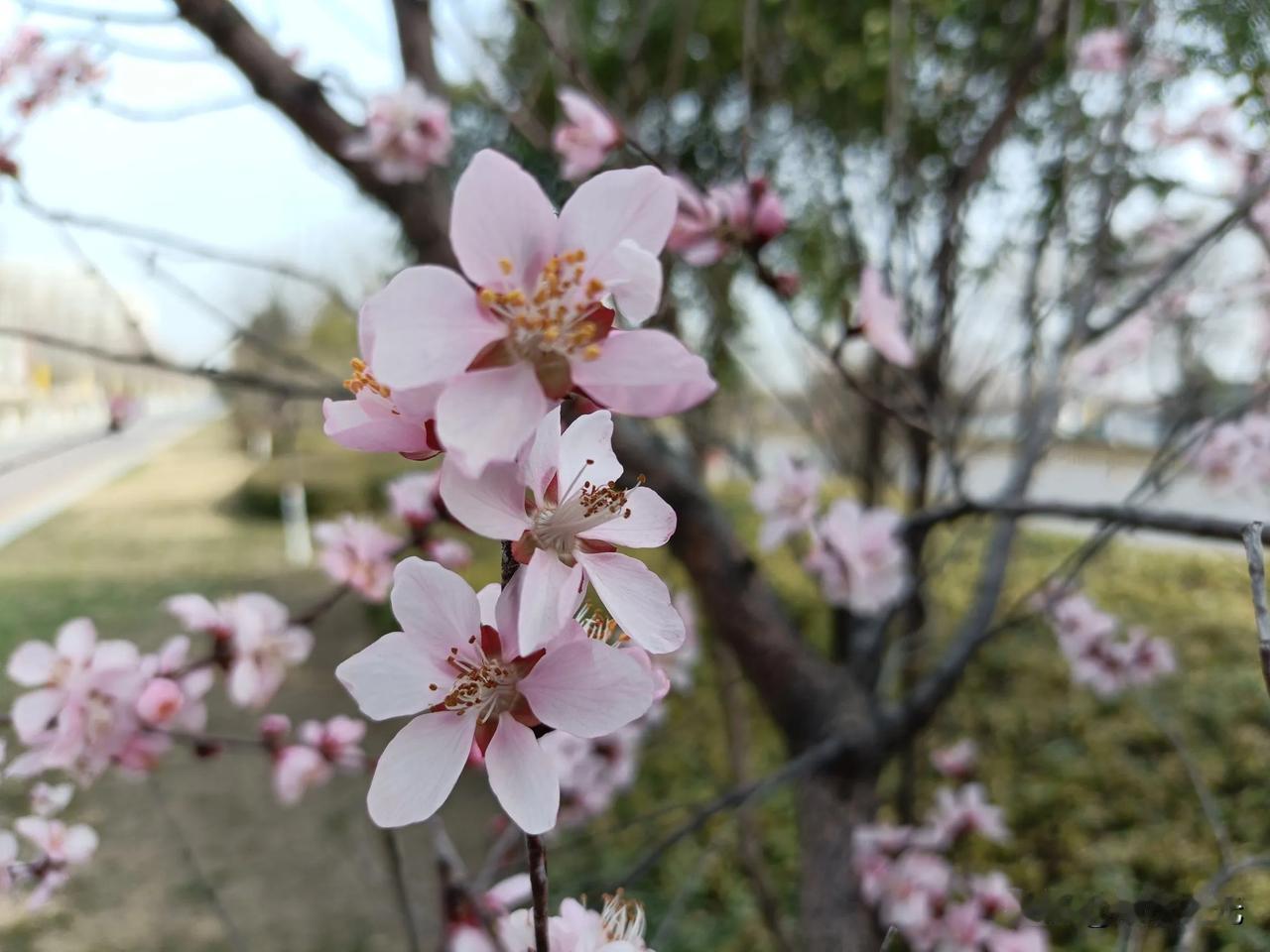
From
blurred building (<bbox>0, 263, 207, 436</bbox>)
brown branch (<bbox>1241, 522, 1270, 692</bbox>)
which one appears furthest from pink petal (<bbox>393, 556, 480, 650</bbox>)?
blurred building (<bbox>0, 263, 207, 436</bbox>)

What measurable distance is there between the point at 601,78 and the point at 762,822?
2535 millimetres

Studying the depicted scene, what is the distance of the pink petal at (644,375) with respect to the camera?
7.3 inches

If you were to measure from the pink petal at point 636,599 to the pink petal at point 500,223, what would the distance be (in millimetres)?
76

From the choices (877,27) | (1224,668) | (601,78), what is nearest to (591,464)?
(877,27)

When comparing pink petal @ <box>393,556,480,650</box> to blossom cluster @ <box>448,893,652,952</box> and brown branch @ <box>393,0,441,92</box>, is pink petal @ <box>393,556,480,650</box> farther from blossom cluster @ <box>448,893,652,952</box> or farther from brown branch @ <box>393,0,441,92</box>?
brown branch @ <box>393,0,441,92</box>

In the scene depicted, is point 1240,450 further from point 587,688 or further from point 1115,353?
point 587,688

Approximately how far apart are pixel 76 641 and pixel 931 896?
85cm

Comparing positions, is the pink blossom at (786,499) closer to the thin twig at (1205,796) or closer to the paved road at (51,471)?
the thin twig at (1205,796)

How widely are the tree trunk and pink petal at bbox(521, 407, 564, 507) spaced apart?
2.58ft

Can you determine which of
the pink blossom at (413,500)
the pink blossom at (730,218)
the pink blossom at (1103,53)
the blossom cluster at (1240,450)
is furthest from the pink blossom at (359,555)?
the pink blossom at (1103,53)

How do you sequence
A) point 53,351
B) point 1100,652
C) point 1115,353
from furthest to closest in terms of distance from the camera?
point 1115,353 → point 1100,652 → point 53,351

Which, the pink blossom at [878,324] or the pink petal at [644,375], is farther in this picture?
the pink blossom at [878,324]

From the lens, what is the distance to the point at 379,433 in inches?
7.5

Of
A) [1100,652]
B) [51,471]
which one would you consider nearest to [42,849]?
[1100,652]
